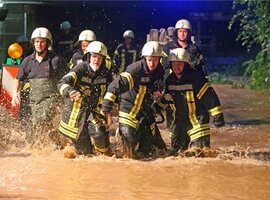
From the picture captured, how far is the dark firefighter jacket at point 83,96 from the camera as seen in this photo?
8188 mm

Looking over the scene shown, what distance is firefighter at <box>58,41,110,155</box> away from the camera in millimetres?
8172

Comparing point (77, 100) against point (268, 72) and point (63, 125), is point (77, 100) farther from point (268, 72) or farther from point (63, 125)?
point (268, 72)

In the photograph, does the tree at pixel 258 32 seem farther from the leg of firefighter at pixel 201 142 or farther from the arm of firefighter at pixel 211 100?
the leg of firefighter at pixel 201 142

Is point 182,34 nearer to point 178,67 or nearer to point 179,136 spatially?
point 178,67

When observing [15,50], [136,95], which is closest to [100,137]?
[136,95]

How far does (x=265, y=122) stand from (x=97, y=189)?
5778mm

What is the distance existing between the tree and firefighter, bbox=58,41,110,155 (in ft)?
23.4

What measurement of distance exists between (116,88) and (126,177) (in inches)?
50.0

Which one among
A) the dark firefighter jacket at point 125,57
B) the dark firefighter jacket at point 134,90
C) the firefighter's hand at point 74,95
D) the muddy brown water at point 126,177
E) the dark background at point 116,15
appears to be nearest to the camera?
the muddy brown water at point 126,177

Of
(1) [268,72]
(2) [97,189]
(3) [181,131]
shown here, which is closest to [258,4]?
(1) [268,72]

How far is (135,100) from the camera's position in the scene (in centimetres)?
806

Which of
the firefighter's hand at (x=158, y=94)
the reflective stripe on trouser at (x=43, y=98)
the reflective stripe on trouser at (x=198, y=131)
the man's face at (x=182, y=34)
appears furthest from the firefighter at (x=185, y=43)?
the reflective stripe on trouser at (x=43, y=98)

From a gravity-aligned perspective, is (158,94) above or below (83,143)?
above

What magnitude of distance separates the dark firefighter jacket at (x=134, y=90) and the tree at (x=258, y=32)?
23.2 ft
